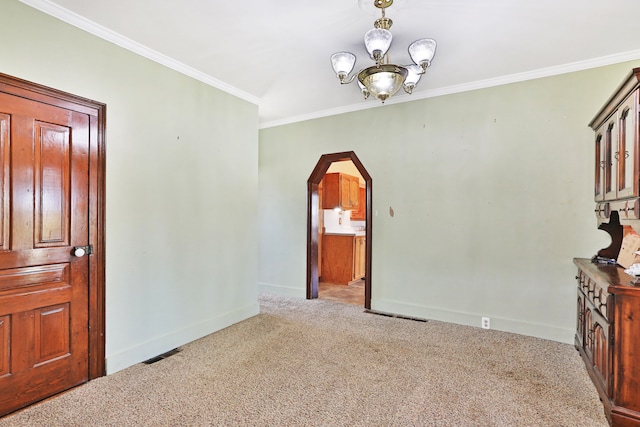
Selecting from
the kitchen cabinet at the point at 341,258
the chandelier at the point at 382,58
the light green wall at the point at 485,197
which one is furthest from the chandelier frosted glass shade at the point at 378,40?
the kitchen cabinet at the point at 341,258

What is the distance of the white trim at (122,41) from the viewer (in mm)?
Answer: 2262

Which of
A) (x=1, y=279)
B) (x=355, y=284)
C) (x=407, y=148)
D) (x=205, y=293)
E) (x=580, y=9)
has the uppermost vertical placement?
(x=580, y=9)

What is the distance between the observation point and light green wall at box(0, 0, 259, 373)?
2.40 m

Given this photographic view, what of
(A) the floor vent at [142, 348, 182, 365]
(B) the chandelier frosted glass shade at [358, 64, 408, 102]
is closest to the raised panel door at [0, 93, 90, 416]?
(A) the floor vent at [142, 348, 182, 365]

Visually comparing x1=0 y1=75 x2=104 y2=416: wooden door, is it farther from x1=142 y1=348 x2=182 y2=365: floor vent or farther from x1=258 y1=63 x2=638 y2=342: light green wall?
x1=258 y1=63 x2=638 y2=342: light green wall

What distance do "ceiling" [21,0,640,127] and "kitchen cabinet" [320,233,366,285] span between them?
3.07 metres

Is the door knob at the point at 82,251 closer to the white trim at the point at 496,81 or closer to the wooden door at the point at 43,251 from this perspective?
the wooden door at the point at 43,251

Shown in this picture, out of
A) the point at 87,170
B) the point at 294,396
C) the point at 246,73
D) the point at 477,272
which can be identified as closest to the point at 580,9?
the point at 477,272

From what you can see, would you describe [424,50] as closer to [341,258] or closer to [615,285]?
[615,285]

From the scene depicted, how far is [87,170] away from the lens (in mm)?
2500

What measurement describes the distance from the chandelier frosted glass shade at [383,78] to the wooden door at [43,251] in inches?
82.9

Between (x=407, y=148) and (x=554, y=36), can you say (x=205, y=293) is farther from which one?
(x=554, y=36)

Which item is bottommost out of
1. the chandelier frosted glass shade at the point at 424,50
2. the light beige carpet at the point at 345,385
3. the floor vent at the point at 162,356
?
the floor vent at the point at 162,356

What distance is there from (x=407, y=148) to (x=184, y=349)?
326 centimetres
